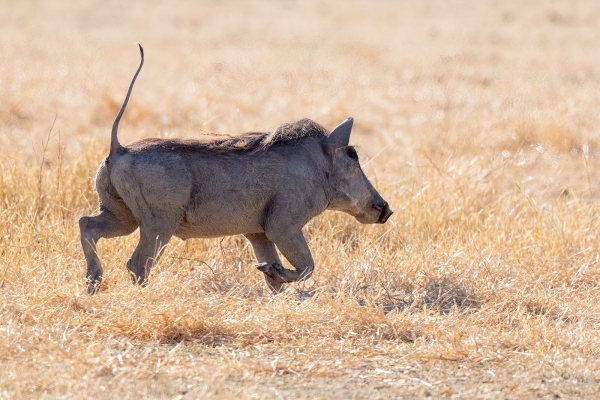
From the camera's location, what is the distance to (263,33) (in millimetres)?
22188

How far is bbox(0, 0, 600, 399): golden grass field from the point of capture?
398 cm

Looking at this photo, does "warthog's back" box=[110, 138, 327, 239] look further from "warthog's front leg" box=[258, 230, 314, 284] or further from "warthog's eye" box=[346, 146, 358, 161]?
"warthog's eye" box=[346, 146, 358, 161]

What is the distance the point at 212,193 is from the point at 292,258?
0.55m

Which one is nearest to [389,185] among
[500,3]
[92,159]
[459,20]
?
[92,159]

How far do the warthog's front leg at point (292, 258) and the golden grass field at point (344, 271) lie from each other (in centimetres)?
13

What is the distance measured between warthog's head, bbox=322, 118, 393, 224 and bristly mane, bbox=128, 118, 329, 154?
113 mm

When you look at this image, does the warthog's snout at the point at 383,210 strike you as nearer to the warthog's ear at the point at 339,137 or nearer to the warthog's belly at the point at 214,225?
the warthog's ear at the point at 339,137

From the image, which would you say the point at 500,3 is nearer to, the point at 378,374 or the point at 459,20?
the point at 459,20

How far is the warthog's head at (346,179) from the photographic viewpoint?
17.5 ft

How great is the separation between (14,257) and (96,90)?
24.5ft

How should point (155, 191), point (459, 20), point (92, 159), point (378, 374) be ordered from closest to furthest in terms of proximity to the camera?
point (378, 374)
point (155, 191)
point (92, 159)
point (459, 20)

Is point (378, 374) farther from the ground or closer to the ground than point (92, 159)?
closer to the ground

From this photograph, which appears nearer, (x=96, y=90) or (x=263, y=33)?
(x=96, y=90)


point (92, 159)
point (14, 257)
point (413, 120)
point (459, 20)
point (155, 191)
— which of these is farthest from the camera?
point (459, 20)
